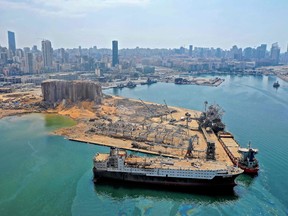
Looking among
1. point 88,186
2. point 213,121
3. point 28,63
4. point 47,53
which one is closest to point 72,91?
point 213,121

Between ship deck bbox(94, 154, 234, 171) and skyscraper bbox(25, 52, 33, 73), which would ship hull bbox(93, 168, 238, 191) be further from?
skyscraper bbox(25, 52, 33, 73)

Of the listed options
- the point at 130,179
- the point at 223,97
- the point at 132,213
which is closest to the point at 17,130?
the point at 130,179

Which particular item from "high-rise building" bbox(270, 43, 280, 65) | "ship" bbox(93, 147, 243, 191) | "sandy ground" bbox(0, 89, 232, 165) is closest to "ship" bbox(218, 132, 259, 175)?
"sandy ground" bbox(0, 89, 232, 165)

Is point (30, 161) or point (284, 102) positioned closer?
point (30, 161)

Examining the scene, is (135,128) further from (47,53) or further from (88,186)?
(47,53)

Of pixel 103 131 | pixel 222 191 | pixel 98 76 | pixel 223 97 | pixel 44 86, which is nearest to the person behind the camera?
pixel 222 191

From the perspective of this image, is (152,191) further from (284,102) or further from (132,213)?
(284,102)

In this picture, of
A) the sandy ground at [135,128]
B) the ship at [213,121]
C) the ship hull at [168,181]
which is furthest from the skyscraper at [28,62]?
the ship hull at [168,181]
